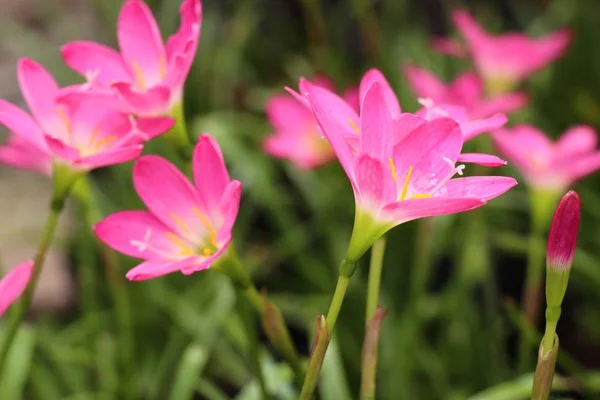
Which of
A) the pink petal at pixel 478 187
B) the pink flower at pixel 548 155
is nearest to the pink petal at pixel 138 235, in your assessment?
the pink petal at pixel 478 187

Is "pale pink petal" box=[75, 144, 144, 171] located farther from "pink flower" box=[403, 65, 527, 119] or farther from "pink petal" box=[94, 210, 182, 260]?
"pink flower" box=[403, 65, 527, 119]

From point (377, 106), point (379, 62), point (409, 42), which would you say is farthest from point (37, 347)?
point (409, 42)

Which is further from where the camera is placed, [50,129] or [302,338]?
[302,338]

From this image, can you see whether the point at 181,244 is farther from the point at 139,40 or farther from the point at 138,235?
the point at 139,40

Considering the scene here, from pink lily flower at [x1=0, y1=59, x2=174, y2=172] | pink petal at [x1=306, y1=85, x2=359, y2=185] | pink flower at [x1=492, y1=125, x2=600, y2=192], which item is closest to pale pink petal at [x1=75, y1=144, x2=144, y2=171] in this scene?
pink lily flower at [x1=0, y1=59, x2=174, y2=172]

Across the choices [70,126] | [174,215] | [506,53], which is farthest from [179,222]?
[506,53]

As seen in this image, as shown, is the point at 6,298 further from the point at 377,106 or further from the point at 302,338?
the point at 302,338
